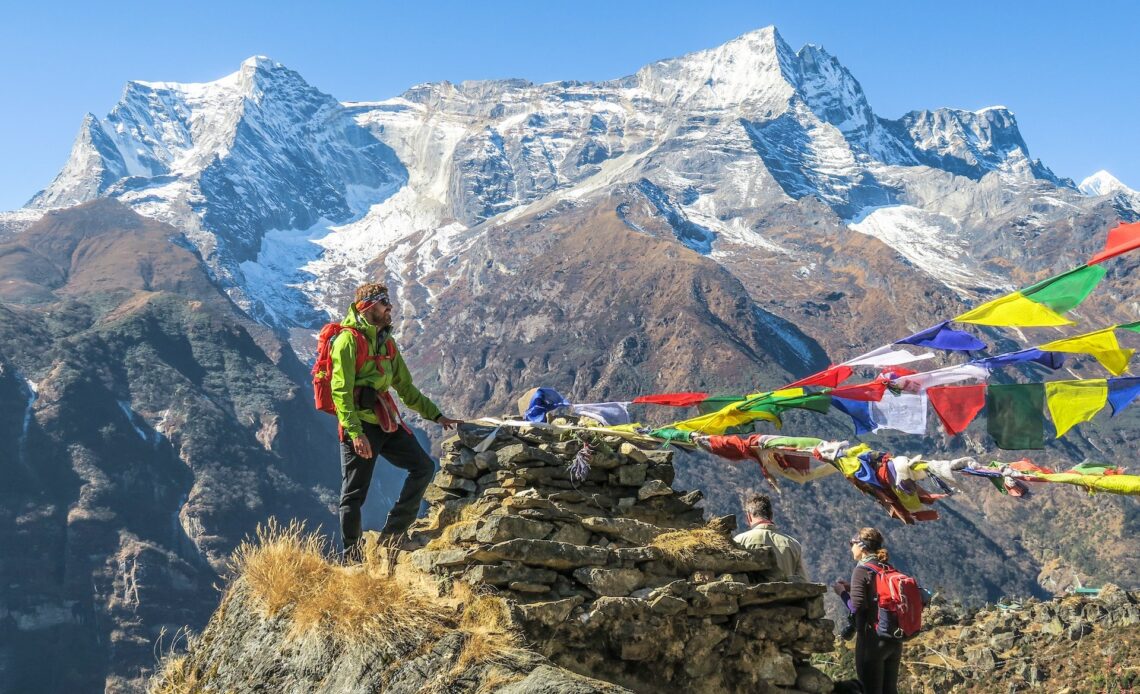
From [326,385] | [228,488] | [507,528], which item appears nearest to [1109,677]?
[507,528]

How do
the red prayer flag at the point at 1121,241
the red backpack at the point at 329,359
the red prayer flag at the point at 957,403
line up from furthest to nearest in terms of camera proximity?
the red prayer flag at the point at 957,403
the red backpack at the point at 329,359
the red prayer flag at the point at 1121,241

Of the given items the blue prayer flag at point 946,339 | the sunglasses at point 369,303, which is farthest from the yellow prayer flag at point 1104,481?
the sunglasses at point 369,303

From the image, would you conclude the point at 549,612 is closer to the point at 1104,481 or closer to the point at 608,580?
the point at 608,580

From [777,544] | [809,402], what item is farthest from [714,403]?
[777,544]

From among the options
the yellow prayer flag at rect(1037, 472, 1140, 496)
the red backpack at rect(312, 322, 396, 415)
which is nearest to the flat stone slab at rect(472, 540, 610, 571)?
the red backpack at rect(312, 322, 396, 415)

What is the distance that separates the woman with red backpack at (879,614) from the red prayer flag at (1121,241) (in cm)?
340

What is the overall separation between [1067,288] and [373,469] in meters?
7.30

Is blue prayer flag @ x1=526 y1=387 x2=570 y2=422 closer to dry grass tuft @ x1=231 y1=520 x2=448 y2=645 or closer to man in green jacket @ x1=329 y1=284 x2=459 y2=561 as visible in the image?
man in green jacket @ x1=329 y1=284 x2=459 y2=561

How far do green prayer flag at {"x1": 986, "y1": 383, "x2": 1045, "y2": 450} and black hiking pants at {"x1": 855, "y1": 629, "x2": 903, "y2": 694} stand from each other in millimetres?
2363

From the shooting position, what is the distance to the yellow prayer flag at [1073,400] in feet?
32.5

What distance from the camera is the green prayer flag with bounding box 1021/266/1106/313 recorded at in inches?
416

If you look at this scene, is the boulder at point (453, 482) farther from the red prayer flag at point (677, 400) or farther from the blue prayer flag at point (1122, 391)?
the blue prayer flag at point (1122, 391)

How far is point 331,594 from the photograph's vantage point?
26.4ft

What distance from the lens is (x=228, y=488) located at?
16262cm
